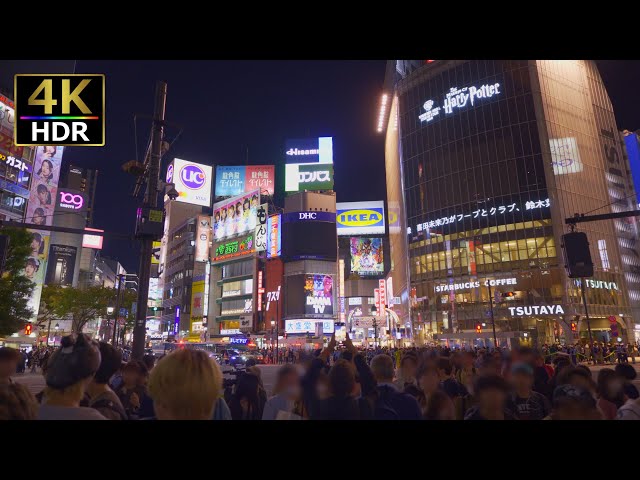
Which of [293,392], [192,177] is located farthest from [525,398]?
[192,177]

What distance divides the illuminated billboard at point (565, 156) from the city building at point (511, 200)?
18 centimetres

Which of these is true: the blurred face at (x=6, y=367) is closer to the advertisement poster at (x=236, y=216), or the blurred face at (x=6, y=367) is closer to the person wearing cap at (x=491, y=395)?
the person wearing cap at (x=491, y=395)

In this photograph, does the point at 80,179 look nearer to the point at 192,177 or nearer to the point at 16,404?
the point at 192,177

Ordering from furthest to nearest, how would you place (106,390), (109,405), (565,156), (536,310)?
(565,156) < (536,310) < (106,390) < (109,405)

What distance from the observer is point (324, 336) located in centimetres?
7950

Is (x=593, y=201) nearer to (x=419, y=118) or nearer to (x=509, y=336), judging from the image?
(x=509, y=336)

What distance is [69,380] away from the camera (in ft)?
10.2

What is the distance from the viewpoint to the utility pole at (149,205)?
12.3 metres

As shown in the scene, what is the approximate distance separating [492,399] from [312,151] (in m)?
93.3

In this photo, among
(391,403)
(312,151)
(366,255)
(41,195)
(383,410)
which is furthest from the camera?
(366,255)

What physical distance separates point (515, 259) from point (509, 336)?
11.6 metres

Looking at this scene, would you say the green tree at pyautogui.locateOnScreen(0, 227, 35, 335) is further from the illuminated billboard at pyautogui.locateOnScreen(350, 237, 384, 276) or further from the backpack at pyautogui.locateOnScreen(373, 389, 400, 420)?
the illuminated billboard at pyautogui.locateOnScreen(350, 237, 384, 276)

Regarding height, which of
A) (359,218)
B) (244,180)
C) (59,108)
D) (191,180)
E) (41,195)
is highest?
(244,180)
